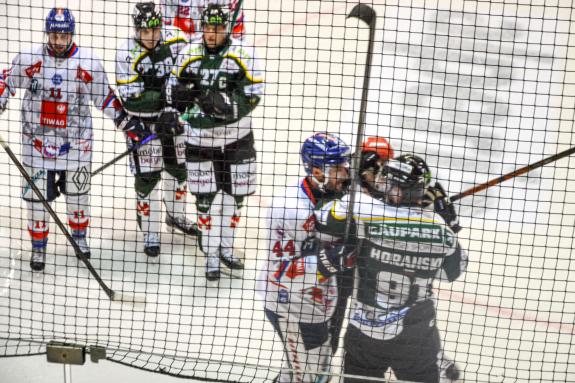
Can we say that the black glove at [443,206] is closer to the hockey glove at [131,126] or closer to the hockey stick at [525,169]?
the hockey stick at [525,169]

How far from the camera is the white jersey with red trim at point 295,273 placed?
3.60 metres

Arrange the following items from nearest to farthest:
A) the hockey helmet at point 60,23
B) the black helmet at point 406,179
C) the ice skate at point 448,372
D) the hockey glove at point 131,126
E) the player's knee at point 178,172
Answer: the black helmet at point 406,179 → the ice skate at point 448,372 → the hockey helmet at point 60,23 → the hockey glove at point 131,126 → the player's knee at point 178,172

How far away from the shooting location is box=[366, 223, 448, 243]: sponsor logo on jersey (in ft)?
10.8

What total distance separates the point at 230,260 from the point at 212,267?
0.45ft

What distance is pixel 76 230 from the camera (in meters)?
4.79

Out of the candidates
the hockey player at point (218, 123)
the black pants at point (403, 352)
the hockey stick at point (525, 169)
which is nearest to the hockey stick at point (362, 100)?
the black pants at point (403, 352)

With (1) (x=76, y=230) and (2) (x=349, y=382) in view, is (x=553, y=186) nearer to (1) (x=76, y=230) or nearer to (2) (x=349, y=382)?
(2) (x=349, y=382)

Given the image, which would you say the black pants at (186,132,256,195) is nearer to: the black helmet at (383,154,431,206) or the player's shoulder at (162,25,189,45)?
the player's shoulder at (162,25,189,45)

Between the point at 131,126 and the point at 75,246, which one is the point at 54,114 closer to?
the point at 131,126

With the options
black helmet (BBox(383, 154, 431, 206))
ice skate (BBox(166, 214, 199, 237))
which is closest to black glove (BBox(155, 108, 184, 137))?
ice skate (BBox(166, 214, 199, 237))

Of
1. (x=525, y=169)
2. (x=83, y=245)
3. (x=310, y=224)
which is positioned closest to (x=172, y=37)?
(x=83, y=245)

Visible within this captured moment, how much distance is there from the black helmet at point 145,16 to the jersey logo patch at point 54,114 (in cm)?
60

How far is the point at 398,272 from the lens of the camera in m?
3.38

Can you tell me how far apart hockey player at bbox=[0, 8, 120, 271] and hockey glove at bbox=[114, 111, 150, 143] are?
0.05m
